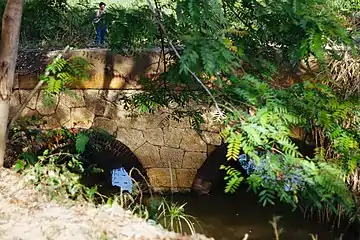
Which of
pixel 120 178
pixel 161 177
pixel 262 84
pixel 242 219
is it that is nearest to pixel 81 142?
pixel 161 177

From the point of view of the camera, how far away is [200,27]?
11.0 feet

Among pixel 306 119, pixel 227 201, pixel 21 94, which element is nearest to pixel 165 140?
pixel 227 201

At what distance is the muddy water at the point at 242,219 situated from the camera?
5.85m

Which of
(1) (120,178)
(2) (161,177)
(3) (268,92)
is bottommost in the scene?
(1) (120,178)

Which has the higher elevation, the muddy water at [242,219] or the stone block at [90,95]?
the stone block at [90,95]

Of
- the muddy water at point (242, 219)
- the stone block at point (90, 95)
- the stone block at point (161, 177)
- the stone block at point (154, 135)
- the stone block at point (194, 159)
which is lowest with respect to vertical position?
the muddy water at point (242, 219)

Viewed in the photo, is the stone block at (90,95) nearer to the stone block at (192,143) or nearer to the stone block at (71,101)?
the stone block at (71,101)

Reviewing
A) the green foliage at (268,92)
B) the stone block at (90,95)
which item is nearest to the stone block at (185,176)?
the stone block at (90,95)

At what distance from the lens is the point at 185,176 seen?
659 centimetres

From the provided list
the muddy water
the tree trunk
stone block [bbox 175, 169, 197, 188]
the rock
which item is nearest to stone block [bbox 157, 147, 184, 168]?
stone block [bbox 175, 169, 197, 188]

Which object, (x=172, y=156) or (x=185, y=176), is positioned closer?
(x=172, y=156)

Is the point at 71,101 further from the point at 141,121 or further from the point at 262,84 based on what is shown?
the point at 262,84

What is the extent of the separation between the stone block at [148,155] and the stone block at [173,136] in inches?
6.4

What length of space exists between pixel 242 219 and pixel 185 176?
906 mm
